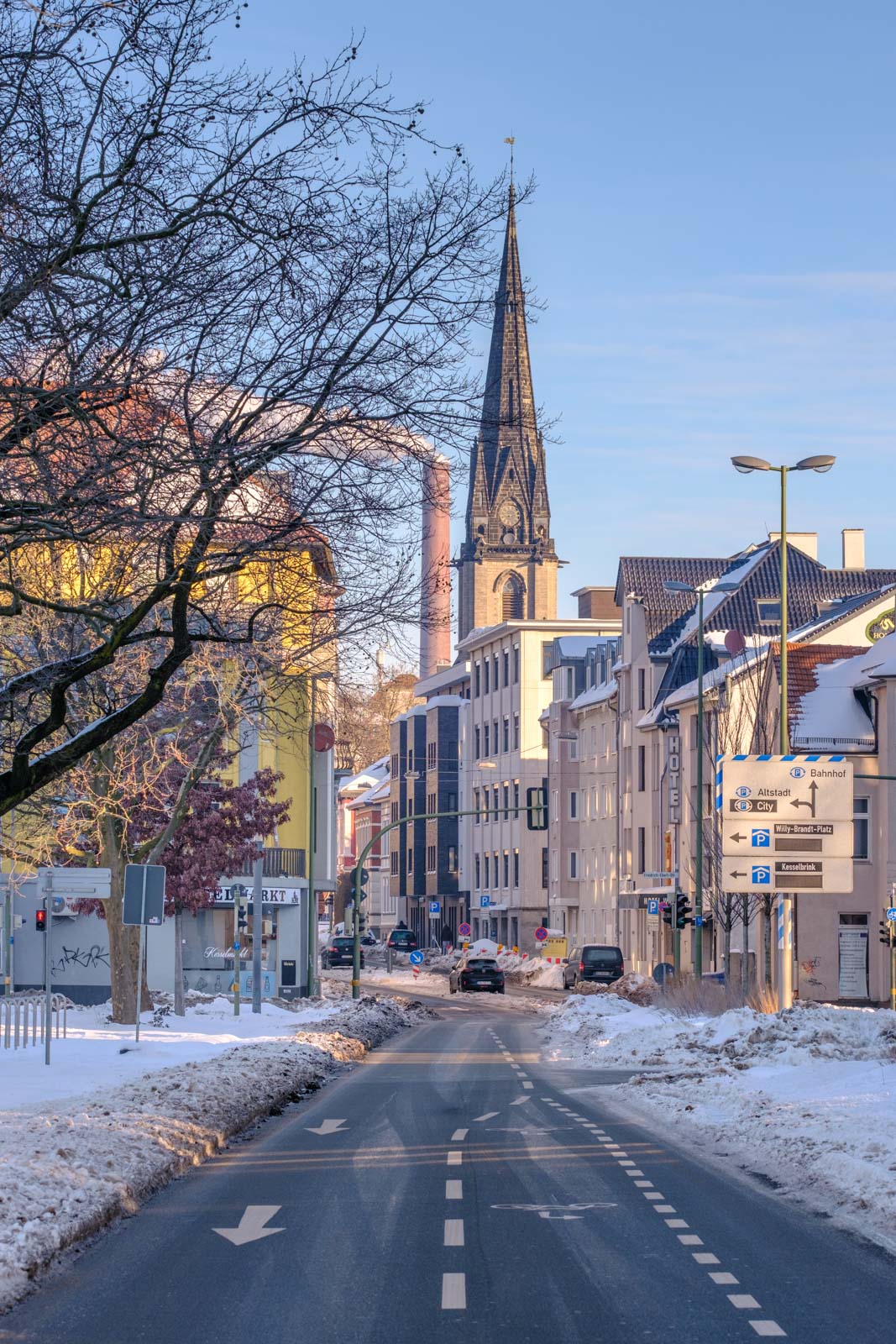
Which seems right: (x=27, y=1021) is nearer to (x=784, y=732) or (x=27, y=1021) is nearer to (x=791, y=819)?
(x=791, y=819)

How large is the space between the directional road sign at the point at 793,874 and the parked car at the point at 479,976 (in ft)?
133

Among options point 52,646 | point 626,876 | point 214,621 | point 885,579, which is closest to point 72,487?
point 214,621

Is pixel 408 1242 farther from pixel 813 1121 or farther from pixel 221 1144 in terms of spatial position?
pixel 813 1121

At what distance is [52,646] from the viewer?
25.4m

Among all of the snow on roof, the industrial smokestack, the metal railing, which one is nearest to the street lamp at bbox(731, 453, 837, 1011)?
the metal railing

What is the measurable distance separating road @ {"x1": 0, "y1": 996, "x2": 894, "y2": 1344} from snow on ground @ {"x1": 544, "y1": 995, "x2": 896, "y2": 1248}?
1.95 ft

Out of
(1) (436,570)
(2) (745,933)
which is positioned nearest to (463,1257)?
(1) (436,570)

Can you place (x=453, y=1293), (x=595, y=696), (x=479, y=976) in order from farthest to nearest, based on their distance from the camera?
(x=595, y=696), (x=479, y=976), (x=453, y=1293)

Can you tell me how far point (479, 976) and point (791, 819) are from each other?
135 ft

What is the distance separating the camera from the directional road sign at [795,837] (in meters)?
36.2

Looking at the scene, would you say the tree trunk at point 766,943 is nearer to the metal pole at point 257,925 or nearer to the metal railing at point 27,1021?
the metal pole at point 257,925

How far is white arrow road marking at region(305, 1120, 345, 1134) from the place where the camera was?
19.9m

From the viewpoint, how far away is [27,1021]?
28703 millimetres

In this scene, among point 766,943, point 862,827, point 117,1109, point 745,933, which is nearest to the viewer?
point 117,1109
